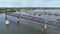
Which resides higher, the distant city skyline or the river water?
the distant city skyline

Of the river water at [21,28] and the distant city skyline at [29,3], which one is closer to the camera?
the distant city skyline at [29,3]

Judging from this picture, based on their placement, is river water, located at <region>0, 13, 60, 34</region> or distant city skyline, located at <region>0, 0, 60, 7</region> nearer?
distant city skyline, located at <region>0, 0, 60, 7</region>

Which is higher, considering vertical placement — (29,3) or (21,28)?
(29,3)

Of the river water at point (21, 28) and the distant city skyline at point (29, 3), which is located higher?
the distant city skyline at point (29, 3)

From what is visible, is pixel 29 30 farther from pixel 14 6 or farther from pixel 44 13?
pixel 14 6

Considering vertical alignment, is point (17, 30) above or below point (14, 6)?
below

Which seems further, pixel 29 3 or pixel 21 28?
pixel 21 28

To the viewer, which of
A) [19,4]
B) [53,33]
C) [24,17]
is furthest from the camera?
[24,17]

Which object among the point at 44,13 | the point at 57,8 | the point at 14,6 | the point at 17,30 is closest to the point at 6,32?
the point at 17,30
